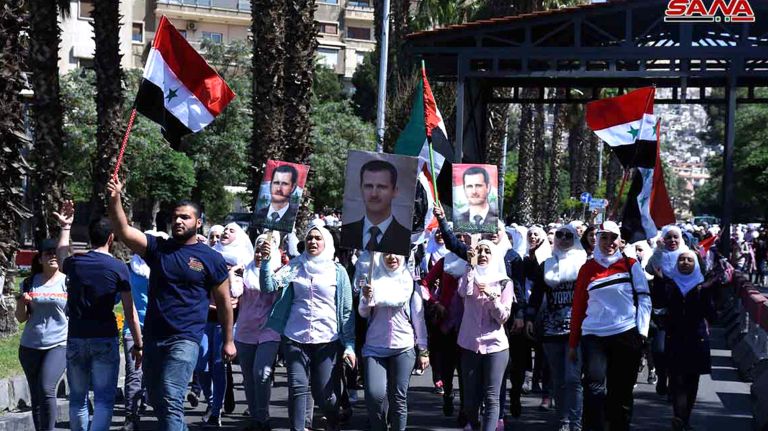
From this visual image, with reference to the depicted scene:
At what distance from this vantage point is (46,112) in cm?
2003

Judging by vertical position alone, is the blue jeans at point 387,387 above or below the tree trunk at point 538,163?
below

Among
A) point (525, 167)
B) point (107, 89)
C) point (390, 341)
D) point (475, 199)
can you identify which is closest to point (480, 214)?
point (475, 199)

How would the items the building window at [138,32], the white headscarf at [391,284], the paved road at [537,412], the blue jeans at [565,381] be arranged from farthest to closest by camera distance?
the building window at [138,32] → the paved road at [537,412] → the blue jeans at [565,381] → the white headscarf at [391,284]

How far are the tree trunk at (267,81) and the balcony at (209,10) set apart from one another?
51.6 metres

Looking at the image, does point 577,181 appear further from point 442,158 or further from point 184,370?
point 184,370

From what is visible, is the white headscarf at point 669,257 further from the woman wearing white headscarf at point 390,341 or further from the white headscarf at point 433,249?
the white headscarf at point 433,249

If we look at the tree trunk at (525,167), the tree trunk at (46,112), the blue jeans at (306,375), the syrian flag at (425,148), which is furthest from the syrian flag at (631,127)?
the tree trunk at (525,167)

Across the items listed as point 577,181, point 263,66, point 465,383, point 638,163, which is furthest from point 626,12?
point 577,181

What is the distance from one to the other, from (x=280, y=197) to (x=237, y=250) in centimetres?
59

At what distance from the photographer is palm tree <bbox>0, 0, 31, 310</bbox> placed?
1430cm

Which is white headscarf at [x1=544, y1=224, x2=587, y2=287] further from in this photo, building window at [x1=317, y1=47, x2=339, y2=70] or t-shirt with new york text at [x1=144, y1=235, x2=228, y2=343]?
building window at [x1=317, y1=47, x2=339, y2=70]

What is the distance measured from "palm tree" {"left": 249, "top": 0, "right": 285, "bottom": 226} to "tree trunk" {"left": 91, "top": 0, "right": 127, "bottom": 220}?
211cm

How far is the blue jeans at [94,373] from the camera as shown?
8273 millimetres

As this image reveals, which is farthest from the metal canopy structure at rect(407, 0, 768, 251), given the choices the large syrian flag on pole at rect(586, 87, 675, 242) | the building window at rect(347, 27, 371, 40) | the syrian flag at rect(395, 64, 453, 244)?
the building window at rect(347, 27, 371, 40)
